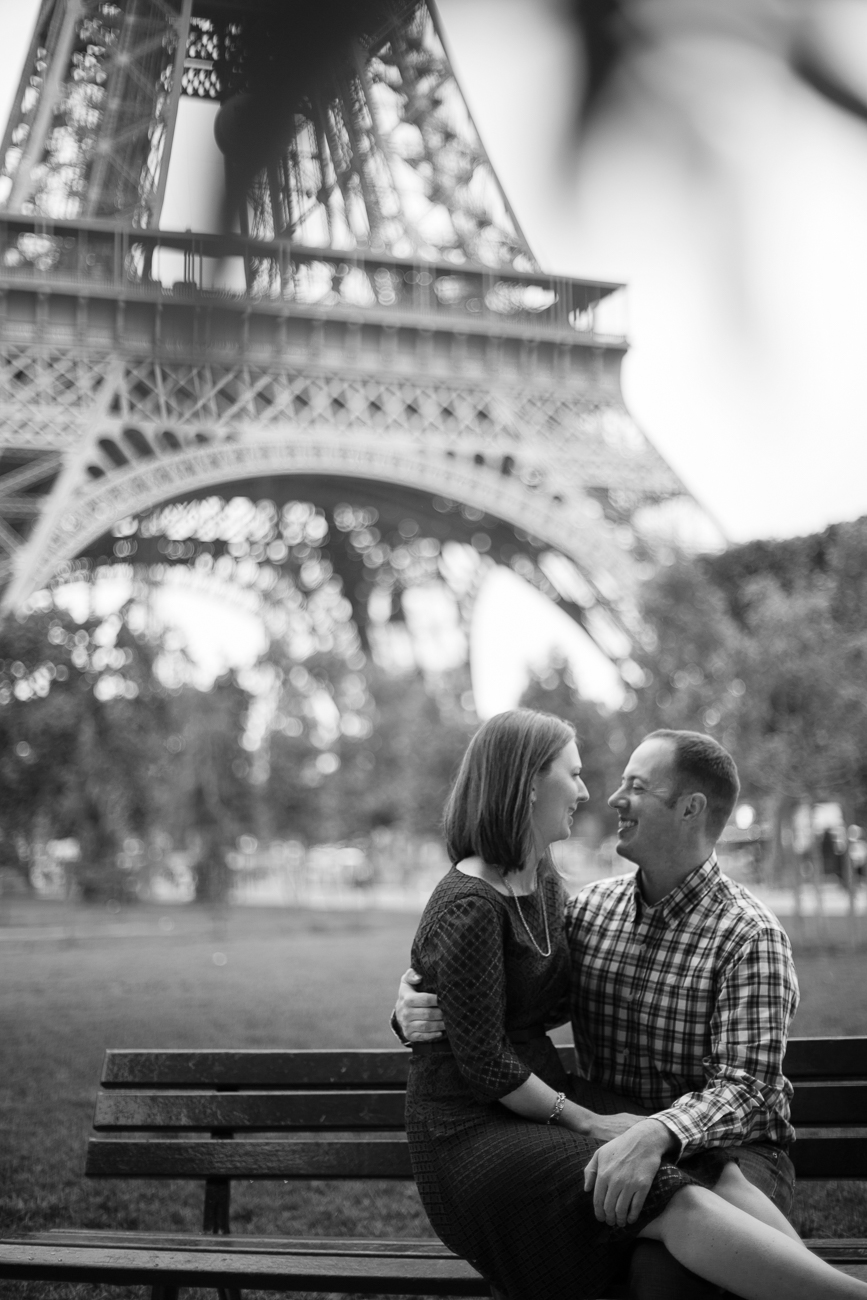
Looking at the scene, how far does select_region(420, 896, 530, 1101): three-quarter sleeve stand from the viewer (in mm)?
2113

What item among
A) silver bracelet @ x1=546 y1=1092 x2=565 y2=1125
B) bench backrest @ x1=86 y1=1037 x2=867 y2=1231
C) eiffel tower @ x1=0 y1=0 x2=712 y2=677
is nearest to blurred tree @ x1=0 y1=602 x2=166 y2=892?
eiffel tower @ x1=0 y1=0 x2=712 y2=677

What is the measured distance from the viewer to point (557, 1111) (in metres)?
2.16

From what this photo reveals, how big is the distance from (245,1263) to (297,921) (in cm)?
1425

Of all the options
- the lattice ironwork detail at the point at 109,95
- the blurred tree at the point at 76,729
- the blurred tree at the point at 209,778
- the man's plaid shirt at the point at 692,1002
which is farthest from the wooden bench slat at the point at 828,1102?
the blurred tree at the point at 209,778

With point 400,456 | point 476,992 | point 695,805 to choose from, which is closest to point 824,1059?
point 695,805

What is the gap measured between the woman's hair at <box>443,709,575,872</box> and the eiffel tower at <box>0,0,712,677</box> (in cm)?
76

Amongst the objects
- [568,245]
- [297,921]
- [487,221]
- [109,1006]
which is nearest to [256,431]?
[297,921]

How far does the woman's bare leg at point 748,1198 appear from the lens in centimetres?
199

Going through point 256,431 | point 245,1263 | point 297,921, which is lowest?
point 297,921

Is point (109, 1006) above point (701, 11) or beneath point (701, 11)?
beneath

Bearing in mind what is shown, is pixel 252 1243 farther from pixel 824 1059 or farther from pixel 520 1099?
pixel 824 1059

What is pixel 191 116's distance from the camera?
2.72ft

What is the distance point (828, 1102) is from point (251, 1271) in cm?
122

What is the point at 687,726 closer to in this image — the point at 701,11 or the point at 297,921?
the point at 297,921
